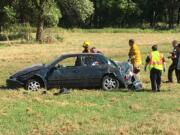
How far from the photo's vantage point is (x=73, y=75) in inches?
750

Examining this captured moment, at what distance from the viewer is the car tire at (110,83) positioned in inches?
754

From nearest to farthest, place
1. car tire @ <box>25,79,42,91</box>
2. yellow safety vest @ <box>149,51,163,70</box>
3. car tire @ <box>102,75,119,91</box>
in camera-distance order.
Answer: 1. yellow safety vest @ <box>149,51,163,70</box>
2. car tire @ <box>25,79,42,91</box>
3. car tire @ <box>102,75,119,91</box>

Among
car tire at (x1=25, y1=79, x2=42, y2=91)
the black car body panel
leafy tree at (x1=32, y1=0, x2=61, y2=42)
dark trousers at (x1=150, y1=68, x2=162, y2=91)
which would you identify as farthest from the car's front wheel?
leafy tree at (x1=32, y1=0, x2=61, y2=42)

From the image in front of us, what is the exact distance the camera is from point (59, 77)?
19.0 m

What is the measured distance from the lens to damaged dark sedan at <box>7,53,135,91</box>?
62.2 ft

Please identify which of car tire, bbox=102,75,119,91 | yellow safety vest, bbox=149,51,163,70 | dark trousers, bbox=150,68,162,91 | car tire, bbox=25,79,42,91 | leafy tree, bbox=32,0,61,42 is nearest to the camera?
dark trousers, bbox=150,68,162,91

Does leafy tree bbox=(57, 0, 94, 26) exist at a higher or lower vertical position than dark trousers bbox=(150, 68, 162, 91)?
higher

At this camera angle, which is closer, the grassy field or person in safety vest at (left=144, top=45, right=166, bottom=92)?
the grassy field

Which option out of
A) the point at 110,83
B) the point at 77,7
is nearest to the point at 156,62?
the point at 110,83

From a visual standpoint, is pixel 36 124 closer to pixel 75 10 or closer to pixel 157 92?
pixel 157 92

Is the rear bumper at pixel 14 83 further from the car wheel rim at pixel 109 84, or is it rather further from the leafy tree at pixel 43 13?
the leafy tree at pixel 43 13

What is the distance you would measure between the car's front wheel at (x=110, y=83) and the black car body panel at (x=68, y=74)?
0.41 feet

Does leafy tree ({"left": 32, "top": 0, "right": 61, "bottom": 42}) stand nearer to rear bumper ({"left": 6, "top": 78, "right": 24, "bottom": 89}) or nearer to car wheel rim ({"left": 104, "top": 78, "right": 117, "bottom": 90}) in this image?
rear bumper ({"left": 6, "top": 78, "right": 24, "bottom": 89})

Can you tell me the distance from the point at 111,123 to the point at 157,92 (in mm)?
6200
